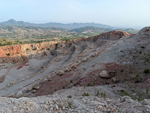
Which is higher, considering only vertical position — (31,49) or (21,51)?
(31,49)

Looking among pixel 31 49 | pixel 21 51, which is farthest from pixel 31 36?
pixel 21 51

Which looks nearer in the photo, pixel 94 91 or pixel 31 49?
pixel 94 91

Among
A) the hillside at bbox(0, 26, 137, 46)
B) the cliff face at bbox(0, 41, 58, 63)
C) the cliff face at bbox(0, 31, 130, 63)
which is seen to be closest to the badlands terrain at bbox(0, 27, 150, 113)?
the cliff face at bbox(0, 31, 130, 63)

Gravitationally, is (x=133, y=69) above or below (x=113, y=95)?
above

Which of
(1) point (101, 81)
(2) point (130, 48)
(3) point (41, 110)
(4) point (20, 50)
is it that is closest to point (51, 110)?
(3) point (41, 110)

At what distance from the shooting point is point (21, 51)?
32156 millimetres

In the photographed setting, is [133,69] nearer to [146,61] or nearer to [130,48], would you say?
[146,61]

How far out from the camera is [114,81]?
7.70 meters

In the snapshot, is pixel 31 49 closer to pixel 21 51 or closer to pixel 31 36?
pixel 21 51

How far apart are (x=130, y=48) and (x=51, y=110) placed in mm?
13287

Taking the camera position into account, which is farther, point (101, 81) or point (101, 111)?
point (101, 81)

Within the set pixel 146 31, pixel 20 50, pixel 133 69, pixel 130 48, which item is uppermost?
pixel 146 31

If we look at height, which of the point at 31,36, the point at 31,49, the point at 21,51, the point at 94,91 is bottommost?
the point at 21,51

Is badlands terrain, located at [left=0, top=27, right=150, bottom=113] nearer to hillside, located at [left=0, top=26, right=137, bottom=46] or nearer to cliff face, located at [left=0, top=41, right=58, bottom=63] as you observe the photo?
cliff face, located at [left=0, top=41, right=58, bottom=63]
